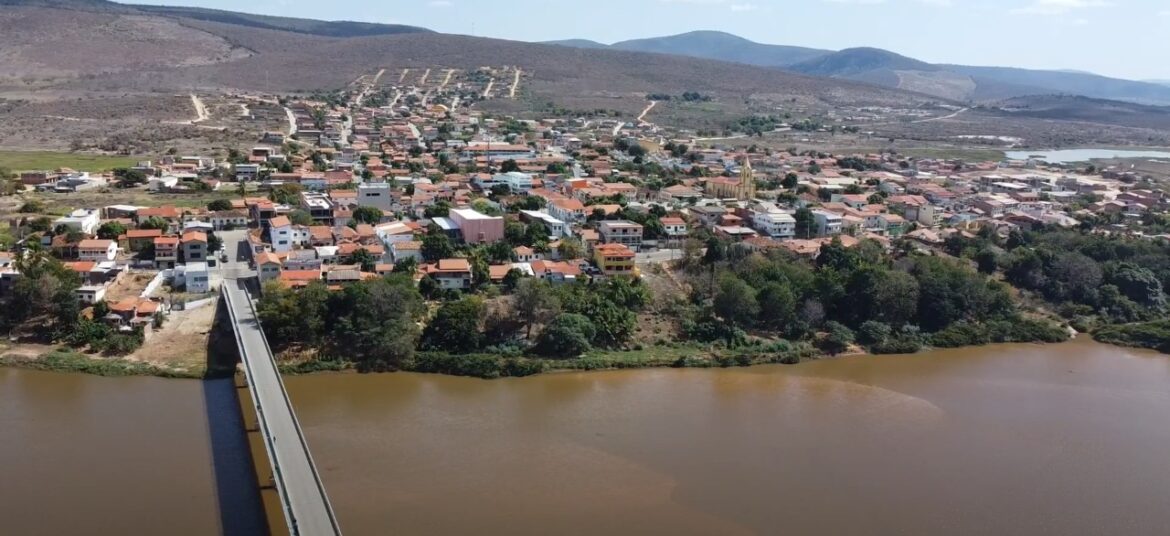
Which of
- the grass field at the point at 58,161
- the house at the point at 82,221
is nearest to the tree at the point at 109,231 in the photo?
the house at the point at 82,221

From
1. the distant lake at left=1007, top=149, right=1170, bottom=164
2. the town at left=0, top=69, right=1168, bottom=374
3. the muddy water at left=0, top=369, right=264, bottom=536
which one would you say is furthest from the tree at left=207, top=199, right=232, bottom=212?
the distant lake at left=1007, top=149, right=1170, bottom=164

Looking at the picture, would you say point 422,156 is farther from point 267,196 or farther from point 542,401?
point 542,401

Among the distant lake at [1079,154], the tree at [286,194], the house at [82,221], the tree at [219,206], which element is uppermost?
the distant lake at [1079,154]

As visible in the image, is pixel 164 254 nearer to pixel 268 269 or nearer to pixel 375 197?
pixel 268 269

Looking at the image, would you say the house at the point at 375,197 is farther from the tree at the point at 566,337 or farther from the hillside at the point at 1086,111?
the hillside at the point at 1086,111

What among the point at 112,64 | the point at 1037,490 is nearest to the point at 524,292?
the point at 1037,490

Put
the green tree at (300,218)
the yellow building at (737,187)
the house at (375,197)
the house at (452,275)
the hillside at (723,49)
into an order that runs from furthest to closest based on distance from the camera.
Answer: the hillside at (723,49) → the yellow building at (737,187) → the house at (375,197) → the green tree at (300,218) → the house at (452,275)
